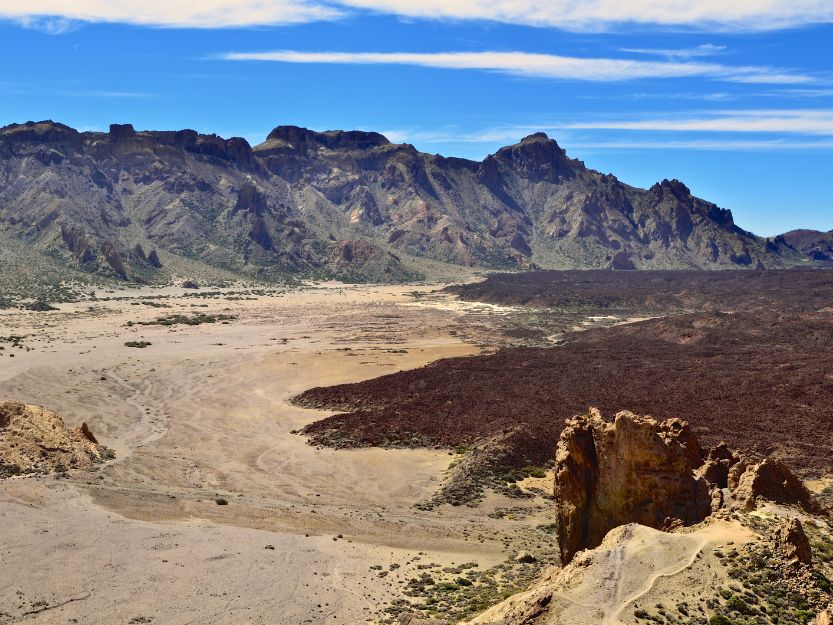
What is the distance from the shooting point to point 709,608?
16453mm

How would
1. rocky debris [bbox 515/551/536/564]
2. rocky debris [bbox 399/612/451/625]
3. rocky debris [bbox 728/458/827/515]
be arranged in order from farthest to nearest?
rocky debris [bbox 515/551/536/564] < rocky debris [bbox 728/458/827/515] < rocky debris [bbox 399/612/451/625]

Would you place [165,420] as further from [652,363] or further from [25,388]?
[652,363]

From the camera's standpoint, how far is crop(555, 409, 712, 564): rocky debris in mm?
21812

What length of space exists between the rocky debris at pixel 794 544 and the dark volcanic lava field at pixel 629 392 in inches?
829

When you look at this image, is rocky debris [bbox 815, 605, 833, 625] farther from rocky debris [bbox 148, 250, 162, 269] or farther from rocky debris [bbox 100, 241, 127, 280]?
rocky debris [bbox 148, 250, 162, 269]

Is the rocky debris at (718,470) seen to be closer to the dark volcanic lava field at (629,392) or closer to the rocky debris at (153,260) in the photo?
the dark volcanic lava field at (629,392)

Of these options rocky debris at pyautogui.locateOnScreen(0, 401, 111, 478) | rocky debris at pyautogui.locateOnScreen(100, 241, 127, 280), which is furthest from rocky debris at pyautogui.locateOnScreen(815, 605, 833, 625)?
rocky debris at pyautogui.locateOnScreen(100, 241, 127, 280)

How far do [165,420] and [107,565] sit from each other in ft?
83.3

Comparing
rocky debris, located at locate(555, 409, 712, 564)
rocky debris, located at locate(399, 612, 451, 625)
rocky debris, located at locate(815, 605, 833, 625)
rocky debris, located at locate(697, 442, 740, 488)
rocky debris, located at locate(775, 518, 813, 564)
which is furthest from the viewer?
rocky debris, located at locate(697, 442, 740, 488)

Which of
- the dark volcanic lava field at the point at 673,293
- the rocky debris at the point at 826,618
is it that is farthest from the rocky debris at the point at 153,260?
the rocky debris at the point at 826,618

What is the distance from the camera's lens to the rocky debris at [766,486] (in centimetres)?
2092

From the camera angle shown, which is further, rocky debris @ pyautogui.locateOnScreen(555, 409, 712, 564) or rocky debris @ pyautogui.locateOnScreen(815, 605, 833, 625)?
rocky debris @ pyautogui.locateOnScreen(555, 409, 712, 564)

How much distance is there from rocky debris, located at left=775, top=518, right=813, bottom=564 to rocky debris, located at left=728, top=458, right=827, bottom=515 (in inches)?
96.1

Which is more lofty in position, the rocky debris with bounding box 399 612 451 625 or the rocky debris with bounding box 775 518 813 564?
the rocky debris with bounding box 775 518 813 564
